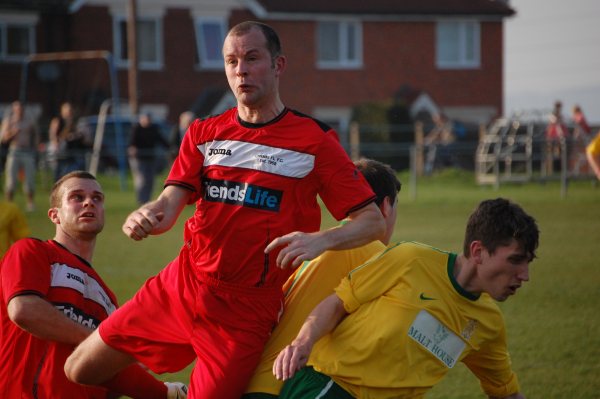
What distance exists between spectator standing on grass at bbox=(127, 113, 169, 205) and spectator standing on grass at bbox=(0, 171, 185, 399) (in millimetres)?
17385

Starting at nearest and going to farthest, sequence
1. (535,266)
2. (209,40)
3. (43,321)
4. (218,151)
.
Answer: (218,151)
(43,321)
(535,266)
(209,40)

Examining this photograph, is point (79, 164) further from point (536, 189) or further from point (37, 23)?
point (37, 23)

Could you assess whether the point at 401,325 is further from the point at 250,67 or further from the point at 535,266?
the point at 535,266

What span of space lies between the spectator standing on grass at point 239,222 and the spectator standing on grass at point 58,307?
Answer: 0.31 metres

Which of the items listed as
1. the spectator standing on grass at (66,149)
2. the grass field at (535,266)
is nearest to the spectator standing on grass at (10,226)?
the grass field at (535,266)

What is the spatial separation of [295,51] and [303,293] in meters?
42.7

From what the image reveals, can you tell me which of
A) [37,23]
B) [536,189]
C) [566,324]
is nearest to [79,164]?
[536,189]

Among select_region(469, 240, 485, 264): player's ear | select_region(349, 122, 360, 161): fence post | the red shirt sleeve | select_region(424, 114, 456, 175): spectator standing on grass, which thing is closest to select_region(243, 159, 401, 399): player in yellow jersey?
select_region(469, 240, 485, 264): player's ear

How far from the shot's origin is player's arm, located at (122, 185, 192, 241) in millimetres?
4398

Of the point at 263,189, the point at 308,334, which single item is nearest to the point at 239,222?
the point at 263,189

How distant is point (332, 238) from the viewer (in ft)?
14.5

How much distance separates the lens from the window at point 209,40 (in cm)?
4622

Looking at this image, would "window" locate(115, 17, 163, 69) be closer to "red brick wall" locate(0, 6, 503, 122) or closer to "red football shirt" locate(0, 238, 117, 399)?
"red brick wall" locate(0, 6, 503, 122)

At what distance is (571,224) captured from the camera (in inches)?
715
